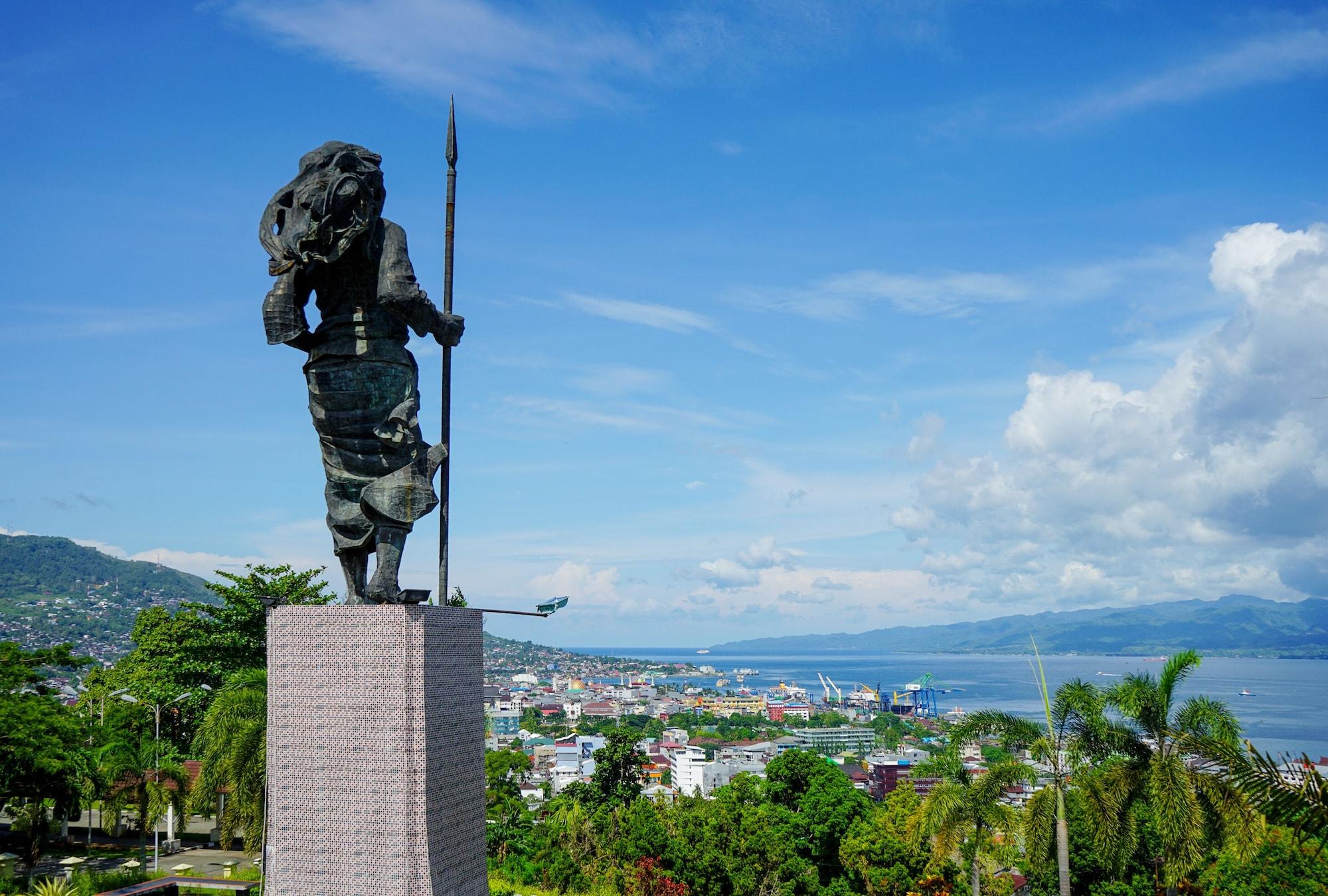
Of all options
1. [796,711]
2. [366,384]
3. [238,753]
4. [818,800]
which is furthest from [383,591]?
[796,711]

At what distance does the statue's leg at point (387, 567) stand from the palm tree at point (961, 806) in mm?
9843

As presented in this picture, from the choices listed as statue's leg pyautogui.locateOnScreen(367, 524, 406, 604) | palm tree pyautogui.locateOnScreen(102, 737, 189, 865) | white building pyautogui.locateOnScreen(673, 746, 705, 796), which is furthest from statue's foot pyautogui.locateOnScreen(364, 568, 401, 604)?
white building pyautogui.locateOnScreen(673, 746, 705, 796)

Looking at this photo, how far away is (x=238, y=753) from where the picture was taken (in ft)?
64.6

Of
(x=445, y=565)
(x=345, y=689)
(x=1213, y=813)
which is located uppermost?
(x=445, y=565)

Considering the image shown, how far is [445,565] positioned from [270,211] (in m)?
3.13

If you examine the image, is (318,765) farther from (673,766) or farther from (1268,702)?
(1268,702)

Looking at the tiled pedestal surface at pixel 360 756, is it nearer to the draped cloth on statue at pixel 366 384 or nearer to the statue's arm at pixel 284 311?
the draped cloth on statue at pixel 366 384

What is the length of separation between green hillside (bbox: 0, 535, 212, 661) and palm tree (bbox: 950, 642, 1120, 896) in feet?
368

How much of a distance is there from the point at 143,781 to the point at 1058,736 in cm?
1870

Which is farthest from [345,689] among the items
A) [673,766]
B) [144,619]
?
[673,766]

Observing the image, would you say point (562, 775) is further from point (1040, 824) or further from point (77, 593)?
point (77, 593)

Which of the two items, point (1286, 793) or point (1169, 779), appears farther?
point (1169, 779)

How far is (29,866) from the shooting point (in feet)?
66.1

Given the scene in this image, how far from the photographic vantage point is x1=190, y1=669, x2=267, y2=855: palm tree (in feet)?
64.8
